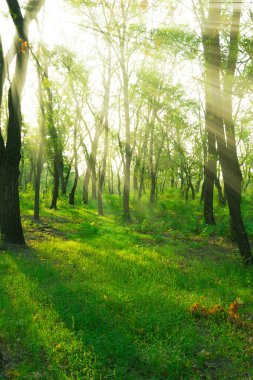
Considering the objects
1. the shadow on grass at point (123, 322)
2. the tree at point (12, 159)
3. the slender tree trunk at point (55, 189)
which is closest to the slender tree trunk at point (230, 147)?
the shadow on grass at point (123, 322)

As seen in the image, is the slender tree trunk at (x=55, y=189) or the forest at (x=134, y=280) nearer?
the forest at (x=134, y=280)

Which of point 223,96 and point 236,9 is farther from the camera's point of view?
point 236,9

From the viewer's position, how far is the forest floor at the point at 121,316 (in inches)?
168

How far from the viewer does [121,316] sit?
18.1 ft

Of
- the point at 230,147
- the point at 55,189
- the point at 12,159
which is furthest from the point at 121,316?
the point at 55,189

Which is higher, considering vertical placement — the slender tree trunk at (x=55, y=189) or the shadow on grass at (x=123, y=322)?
the slender tree trunk at (x=55, y=189)

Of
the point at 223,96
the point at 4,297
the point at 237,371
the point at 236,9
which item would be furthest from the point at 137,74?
the point at 237,371

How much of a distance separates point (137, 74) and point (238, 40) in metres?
13.3

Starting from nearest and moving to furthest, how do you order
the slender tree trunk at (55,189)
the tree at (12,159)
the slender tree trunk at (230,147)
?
the slender tree trunk at (230,147)
the tree at (12,159)
the slender tree trunk at (55,189)

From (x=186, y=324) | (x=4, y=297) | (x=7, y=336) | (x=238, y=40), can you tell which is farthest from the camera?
(x=238, y=40)

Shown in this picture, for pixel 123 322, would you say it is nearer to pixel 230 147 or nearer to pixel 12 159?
pixel 230 147

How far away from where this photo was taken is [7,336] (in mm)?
4887

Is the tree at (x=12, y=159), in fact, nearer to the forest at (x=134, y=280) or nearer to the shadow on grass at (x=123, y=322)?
the forest at (x=134, y=280)

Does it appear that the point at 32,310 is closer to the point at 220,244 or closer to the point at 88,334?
the point at 88,334
